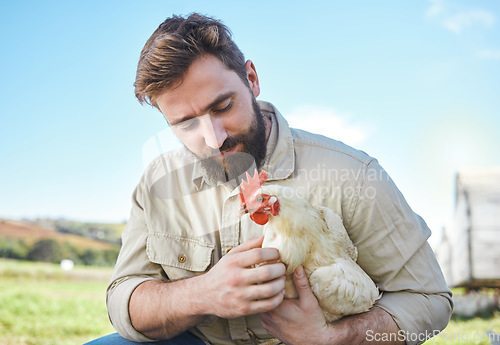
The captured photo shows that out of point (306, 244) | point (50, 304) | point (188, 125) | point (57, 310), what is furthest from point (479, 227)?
point (50, 304)

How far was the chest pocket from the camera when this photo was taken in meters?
1.73

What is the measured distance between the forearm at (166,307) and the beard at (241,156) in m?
0.46

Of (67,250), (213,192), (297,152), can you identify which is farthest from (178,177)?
(67,250)

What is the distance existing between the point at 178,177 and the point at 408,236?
3.46 feet

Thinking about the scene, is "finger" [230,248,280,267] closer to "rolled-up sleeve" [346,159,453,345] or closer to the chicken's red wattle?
the chicken's red wattle

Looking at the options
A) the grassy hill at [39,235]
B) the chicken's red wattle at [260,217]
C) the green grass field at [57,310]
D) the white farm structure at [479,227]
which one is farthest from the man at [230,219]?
the grassy hill at [39,235]

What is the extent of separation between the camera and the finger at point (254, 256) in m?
1.25

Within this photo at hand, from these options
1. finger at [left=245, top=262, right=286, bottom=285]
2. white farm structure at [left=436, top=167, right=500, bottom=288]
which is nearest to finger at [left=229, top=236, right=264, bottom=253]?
finger at [left=245, top=262, right=286, bottom=285]

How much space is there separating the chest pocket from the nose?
1.47 ft

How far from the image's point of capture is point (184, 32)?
169 cm

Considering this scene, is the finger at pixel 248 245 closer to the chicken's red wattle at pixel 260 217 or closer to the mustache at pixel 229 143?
the chicken's red wattle at pixel 260 217

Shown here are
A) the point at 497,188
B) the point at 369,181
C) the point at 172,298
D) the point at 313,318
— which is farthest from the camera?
the point at 497,188

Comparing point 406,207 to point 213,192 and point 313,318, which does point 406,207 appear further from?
point 213,192

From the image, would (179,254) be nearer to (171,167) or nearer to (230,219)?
(230,219)
